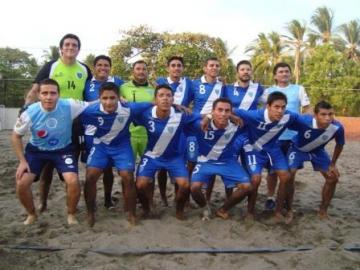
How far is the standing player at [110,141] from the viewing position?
5512mm

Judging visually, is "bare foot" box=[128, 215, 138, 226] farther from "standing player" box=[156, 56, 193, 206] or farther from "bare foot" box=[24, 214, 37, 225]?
"bare foot" box=[24, 214, 37, 225]

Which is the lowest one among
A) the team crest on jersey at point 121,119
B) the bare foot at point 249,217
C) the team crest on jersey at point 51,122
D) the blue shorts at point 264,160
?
the bare foot at point 249,217

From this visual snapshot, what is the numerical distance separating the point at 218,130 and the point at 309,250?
1.85 meters

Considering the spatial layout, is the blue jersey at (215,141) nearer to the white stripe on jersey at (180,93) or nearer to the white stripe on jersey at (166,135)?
the white stripe on jersey at (166,135)

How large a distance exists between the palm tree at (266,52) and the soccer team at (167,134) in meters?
29.1

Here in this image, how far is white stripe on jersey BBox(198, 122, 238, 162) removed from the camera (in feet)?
19.1

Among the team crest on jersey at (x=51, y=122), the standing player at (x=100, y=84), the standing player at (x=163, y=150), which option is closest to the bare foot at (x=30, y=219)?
the standing player at (x=100, y=84)

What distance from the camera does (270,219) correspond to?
5.97 metres

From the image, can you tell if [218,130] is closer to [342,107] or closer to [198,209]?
[198,209]

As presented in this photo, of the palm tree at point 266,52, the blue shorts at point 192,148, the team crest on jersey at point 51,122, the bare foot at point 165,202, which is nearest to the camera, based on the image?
the team crest on jersey at point 51,122

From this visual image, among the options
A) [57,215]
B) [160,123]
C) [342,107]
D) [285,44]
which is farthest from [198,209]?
[285,44]

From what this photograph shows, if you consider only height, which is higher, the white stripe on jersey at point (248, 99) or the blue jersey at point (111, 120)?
the white stripe on jersey at point (248, 99)

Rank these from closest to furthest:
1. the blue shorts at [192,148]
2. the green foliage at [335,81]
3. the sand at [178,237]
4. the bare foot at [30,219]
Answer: the sand at [178,237] → the bare foot at [30,219] → the blue shorts at [192,148] → the green foliage at [335,81]

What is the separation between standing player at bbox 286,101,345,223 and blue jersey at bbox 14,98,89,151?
2.84 meters
